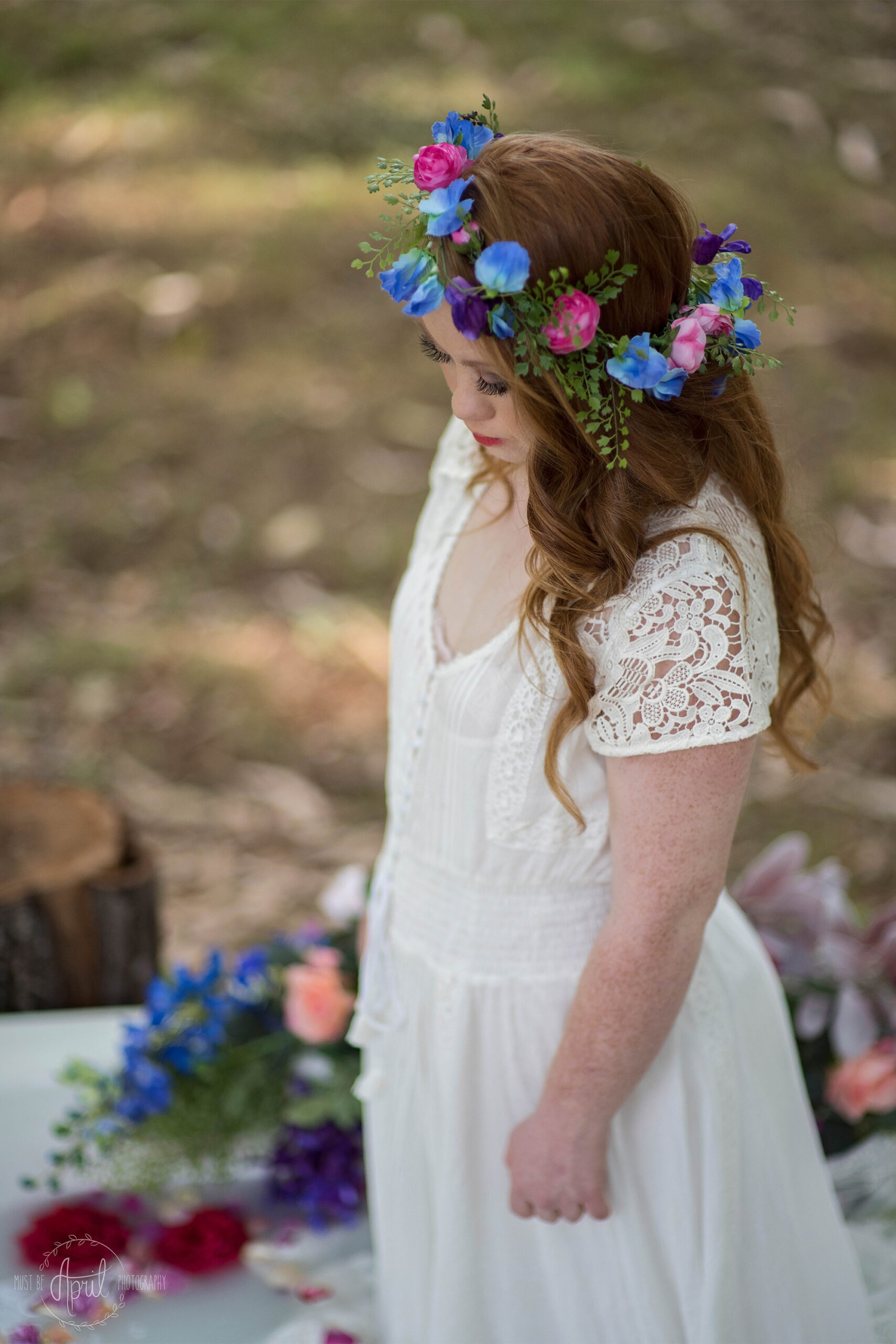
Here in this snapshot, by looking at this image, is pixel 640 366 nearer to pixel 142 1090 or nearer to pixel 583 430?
pixel 583 430

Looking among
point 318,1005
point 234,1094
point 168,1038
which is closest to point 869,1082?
point 318,1005

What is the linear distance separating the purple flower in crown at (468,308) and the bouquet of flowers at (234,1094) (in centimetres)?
113

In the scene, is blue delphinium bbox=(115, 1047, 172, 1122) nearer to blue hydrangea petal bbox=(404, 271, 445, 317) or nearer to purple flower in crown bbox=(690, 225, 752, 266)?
blue hydrangea petal bbox=(404, 271, 445, 317)

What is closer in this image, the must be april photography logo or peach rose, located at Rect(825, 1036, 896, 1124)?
the must be april photography logo

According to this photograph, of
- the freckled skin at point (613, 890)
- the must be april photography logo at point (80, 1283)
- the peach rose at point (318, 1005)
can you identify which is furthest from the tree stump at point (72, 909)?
the freckled skin at point (613, 890)

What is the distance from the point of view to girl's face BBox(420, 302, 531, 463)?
1.10 meters

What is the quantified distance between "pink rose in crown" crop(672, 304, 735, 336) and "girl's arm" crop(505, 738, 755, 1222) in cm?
36

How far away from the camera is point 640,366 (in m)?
1.02

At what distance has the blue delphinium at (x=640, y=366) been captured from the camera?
102cm

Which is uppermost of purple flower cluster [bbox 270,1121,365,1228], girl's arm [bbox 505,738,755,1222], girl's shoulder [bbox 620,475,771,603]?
girl's shoulder [bbox 620,475,771,603]

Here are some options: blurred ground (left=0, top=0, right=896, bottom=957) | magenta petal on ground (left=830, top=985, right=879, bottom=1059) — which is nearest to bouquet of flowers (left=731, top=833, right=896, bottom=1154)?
magenta petal on ground (left=830, top=985, right=879, bottom=1059)

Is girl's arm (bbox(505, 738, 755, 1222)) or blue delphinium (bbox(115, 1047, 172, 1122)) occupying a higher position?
girl's arm (bbox(505, 738, 755, 1222))

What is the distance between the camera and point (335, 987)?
1.85 metres

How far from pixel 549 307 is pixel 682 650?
1.04 ft
